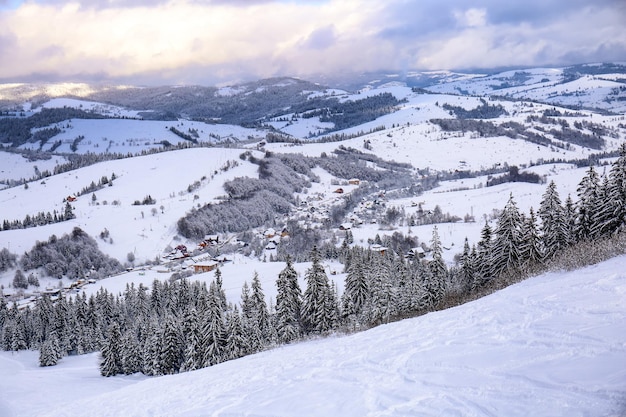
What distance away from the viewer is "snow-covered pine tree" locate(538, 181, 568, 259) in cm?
3406

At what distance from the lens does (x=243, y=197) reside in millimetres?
147000

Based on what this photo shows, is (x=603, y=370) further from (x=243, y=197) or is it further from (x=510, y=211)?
(x=243, y=197)

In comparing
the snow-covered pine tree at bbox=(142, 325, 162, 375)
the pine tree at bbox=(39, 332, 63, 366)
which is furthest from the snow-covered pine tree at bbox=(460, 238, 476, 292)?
the pine tree at bbox=(39, 332, 63, 366)

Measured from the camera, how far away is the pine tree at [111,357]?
5144cm

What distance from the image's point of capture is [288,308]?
4134 cm

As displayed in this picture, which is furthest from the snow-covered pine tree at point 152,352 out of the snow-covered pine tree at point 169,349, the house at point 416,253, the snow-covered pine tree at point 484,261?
the house at point 416,253

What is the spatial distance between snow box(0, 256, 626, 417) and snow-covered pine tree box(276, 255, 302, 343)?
21562 millimetres

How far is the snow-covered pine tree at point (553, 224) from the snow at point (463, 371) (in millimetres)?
17179

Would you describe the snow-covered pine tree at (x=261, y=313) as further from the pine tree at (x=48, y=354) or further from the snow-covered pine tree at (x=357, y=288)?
the pine tree at (x=48, y=354)

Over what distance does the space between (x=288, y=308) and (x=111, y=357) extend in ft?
82.6

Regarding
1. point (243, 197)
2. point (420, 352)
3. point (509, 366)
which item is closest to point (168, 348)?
point (420, 352)

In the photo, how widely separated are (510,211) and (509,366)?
2814 cm

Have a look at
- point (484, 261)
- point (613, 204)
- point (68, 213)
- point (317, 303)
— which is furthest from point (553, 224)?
point (68, 213)

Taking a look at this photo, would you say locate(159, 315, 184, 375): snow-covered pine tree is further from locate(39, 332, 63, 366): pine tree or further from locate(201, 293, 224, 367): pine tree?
locate(39, 332, 63, 366): pine tree
